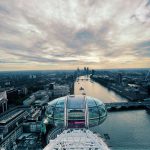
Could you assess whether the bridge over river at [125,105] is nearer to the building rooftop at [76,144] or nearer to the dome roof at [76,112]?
the dome roof at [76,112]

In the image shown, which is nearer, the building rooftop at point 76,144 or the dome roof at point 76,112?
the building rooftop at point 76,144

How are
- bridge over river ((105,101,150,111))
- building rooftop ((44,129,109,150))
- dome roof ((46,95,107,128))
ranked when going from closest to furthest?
building rooftop ((44,129,109,150)), dome roof ((46,95,107,128)), bridge over river ((105,101,150,111))

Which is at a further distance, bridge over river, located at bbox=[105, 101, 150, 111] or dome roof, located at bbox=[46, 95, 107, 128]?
bridge over river, located at bbox=[105, 101, 150, 111]

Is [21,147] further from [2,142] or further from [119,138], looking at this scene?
[119,138]

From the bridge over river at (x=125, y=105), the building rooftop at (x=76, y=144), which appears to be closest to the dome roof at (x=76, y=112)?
the building rooftop at (x=76, y=144)

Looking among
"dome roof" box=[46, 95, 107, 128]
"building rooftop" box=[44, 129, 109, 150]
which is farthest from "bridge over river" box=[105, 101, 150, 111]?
"building rooftop" box=[44, 129, 109, 150]

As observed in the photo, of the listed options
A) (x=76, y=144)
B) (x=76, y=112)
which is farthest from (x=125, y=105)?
(x=76, y=144)

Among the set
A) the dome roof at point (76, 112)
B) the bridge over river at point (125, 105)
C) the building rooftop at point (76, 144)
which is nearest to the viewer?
the building rooftop at point (76, 144)

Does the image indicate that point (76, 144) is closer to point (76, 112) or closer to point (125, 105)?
point (76, 112)

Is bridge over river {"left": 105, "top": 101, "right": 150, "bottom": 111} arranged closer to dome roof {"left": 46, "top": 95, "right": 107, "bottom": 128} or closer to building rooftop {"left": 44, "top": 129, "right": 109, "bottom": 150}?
dome roof {"left": 46, "top": 95, "right": 107, "bottom": 128}
